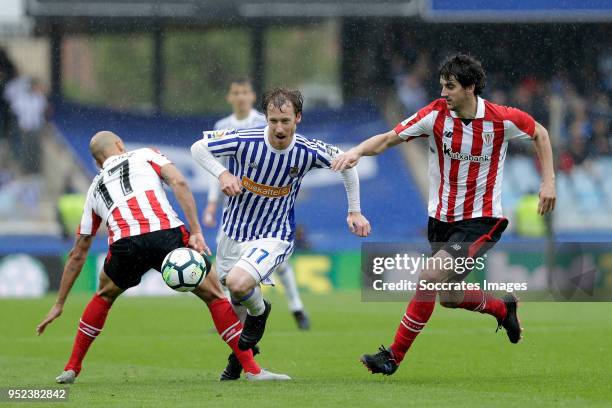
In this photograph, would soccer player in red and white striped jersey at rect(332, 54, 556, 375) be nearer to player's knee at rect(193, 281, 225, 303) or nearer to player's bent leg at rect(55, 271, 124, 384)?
player's knee at rect(193, 281, 225, 303)

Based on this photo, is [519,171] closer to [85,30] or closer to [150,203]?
[85,30]

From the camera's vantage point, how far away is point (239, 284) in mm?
7566

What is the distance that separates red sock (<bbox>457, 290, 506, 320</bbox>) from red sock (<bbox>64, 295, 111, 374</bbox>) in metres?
2.28

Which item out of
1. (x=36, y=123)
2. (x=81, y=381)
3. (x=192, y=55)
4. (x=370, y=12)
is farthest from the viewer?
(x=192, y=55)

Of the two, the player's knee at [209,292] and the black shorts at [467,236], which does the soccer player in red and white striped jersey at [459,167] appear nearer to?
the black shorts at [467,236]

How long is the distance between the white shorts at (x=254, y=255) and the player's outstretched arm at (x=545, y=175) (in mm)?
1668

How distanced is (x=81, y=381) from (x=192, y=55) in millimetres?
17325

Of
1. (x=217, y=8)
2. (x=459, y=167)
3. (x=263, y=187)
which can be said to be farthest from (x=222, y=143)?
(x=217, y=8)

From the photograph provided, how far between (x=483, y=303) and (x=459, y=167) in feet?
2.98

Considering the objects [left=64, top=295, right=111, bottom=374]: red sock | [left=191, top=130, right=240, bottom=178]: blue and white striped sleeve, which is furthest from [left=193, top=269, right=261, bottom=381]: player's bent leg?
[left=191, top=130, right=240, bottom=178]: blue and white striped sleeve

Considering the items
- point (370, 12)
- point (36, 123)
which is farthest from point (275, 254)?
point (36, 123)

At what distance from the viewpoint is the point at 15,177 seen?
21.0 metres

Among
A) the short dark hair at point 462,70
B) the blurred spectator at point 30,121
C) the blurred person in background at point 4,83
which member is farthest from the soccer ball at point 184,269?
the blurred person in background at point 4,83

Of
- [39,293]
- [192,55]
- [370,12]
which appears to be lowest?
[39,293]
